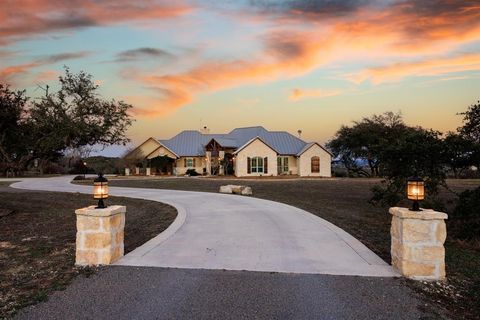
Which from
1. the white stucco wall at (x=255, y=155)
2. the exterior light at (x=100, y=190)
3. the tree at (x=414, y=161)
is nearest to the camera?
the exterior light at (x=100, y=190)

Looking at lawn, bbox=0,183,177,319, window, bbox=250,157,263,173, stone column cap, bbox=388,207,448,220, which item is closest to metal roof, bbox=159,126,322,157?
window, bbox=250,157,263,173

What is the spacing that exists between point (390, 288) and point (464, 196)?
7527mm

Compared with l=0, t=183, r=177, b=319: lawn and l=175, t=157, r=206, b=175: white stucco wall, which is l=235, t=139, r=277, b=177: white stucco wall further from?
Answer: l=0, t=183, r=177, b=319: lawn

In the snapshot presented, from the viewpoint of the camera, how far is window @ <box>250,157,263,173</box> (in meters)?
43.0

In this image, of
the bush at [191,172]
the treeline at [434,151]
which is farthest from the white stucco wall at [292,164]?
the treeline at [434,151]

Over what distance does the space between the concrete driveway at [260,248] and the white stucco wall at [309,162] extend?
34.2m

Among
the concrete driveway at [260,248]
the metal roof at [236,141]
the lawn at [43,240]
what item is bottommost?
the lawn at [43,240]

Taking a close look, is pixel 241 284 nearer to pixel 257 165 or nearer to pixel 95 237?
pixel 95 237

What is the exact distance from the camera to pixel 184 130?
53188 millimetres

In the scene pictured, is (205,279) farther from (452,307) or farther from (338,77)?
(338,77)

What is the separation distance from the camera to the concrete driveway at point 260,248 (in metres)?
5.95

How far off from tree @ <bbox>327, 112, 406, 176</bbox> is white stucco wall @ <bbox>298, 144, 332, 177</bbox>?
6246 millimetres

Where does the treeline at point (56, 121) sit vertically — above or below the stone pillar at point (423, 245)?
above

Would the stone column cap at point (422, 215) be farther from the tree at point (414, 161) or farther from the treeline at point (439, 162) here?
the tree at point (414, 161)
